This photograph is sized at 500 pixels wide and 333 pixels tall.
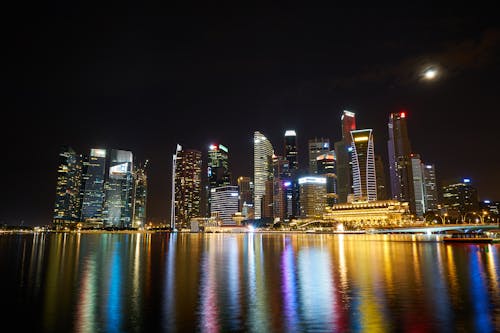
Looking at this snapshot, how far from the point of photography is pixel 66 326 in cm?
1698

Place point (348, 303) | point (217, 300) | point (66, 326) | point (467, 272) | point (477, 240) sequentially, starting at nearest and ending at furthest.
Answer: point (66, 326), point (348, 303), point (217, 300), point (467, 272), point (477, 240)

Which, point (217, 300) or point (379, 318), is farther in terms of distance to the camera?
point (217, 300)

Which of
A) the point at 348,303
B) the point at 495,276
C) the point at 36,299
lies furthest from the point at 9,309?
the point at 495,276

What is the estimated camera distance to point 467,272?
35.4 metres

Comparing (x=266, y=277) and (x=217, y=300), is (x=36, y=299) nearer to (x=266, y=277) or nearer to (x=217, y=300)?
(x=217, y=300)

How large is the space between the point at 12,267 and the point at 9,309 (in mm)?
23175

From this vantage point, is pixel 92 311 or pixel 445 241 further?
pixel 445 241

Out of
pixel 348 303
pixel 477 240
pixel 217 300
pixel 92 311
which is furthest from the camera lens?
pixel 477 240

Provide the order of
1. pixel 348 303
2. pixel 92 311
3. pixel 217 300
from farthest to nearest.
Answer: pixel 217 300, pixel 348 303, pixel 92 311

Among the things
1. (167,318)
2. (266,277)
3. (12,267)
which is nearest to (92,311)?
(167,318)

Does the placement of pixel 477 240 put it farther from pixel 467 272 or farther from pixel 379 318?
pixel 379 318

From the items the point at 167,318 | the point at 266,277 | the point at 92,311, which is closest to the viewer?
the point at 167,318

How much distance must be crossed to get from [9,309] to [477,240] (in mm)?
102233

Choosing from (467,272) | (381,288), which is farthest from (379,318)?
(467,272)
